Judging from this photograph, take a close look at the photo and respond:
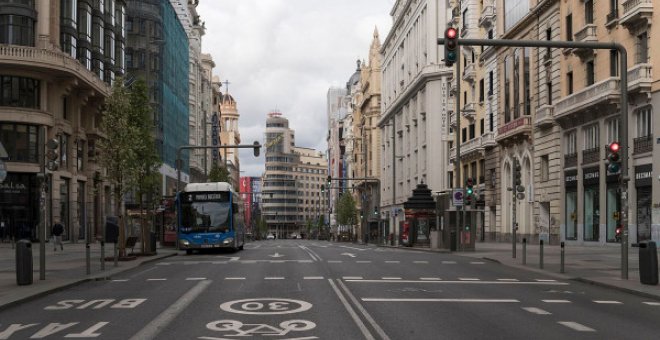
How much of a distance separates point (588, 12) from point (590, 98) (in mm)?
5341

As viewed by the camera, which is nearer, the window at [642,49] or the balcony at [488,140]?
the window at [642,49]

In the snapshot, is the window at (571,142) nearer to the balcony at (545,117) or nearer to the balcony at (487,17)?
the balcony at (545,117)

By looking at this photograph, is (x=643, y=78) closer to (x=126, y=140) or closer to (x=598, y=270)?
(x=598, y=270)

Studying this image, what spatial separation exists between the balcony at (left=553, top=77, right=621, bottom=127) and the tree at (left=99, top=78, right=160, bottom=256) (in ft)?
71.1

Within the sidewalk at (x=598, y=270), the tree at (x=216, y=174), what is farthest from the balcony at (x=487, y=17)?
the sidewalk at (x=598, y=270)

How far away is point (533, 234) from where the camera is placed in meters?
51.5

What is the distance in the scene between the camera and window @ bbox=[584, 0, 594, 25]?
4291 cm

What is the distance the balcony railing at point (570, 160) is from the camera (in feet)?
148

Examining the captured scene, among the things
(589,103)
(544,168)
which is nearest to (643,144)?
(589,103)

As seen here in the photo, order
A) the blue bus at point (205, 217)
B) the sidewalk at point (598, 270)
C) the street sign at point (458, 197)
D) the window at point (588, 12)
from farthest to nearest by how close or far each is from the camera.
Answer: the window at point (588, 12), the street sign at point (458, 197), the blue bus at point (205, 217), the sidewalk at point (598, 270)

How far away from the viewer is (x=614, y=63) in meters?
40.0

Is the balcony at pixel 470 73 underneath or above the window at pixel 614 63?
above

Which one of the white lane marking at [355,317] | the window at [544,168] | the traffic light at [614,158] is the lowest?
the white lane marking at [355,317]

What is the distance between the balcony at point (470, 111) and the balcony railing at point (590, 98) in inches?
754
